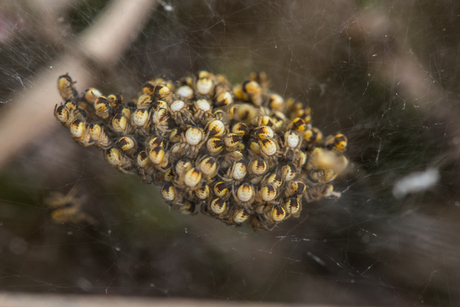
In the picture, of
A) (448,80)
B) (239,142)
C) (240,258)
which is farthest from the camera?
(240,258)

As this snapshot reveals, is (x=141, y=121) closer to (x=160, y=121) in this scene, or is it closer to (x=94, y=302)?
(x=160, y=121)

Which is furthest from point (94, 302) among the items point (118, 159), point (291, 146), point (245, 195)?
point (291, 146)

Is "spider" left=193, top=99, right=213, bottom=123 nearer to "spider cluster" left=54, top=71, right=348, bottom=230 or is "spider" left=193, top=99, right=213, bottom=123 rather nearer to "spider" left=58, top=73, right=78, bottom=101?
"spider cluster" left=54, top=71, right=348, bottom=230

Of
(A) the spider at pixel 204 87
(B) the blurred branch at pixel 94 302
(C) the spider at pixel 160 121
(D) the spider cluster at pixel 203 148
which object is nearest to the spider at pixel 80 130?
(D) the spider cluster at pixel 203 148

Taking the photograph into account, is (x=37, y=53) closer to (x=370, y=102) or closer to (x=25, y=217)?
(x=25, y=217)

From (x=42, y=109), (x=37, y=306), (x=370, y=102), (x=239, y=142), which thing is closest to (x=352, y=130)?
(x=370, y=102)

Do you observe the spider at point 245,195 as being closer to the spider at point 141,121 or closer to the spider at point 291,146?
the spider at point 291,146

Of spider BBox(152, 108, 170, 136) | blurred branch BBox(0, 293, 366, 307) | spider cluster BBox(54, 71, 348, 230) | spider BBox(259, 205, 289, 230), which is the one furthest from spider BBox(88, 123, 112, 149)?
blurred branch BBox(0, 293, 366, 307)
